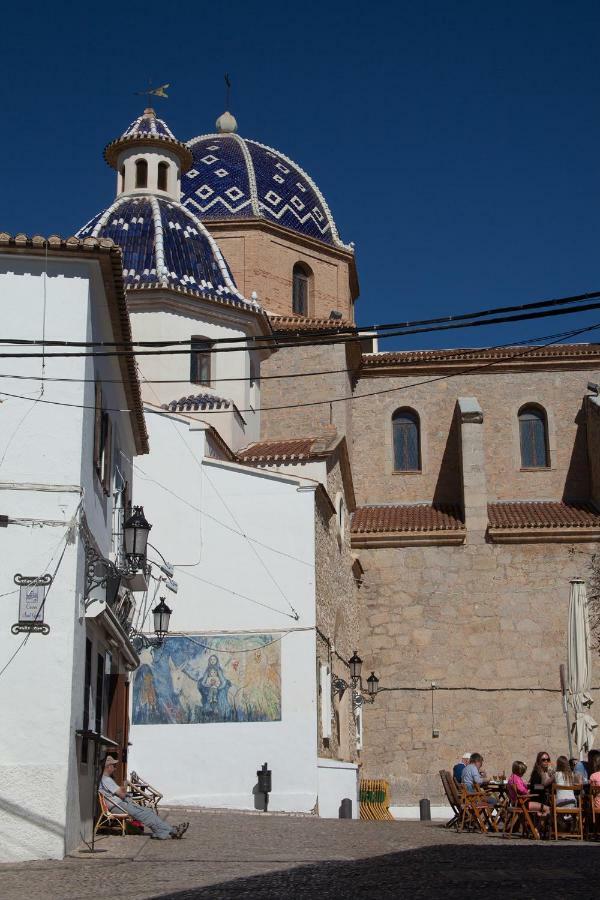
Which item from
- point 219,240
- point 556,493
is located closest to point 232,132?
point 219,240

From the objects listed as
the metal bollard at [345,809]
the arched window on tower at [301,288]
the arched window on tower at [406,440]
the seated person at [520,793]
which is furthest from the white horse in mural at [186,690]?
the arched window on tower at [301,288]

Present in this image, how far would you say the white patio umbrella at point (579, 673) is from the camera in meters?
18.5

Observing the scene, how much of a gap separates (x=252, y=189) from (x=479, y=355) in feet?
25.5

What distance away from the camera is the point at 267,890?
306 inches

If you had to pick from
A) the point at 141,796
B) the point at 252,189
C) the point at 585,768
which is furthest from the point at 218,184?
the point at 585,768

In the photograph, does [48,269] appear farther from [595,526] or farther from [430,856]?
[595,526]

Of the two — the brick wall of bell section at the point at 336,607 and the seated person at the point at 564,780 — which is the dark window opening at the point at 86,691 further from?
the brick wall of bell section at the point at 336,607

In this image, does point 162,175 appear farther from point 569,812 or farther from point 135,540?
point 569,812

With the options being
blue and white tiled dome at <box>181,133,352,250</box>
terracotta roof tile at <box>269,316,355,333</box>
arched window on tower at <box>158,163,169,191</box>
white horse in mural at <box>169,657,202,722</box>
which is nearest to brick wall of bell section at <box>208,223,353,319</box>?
blue and white tiled dome at <box>181,133,352,250</box>

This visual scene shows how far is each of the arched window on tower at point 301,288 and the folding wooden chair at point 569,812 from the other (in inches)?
790

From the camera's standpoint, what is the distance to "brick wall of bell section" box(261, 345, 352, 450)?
91.9ft

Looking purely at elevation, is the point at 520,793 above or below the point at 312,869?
above

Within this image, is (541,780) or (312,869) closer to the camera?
(312,869)

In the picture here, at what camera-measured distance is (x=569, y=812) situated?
12.4 meters
